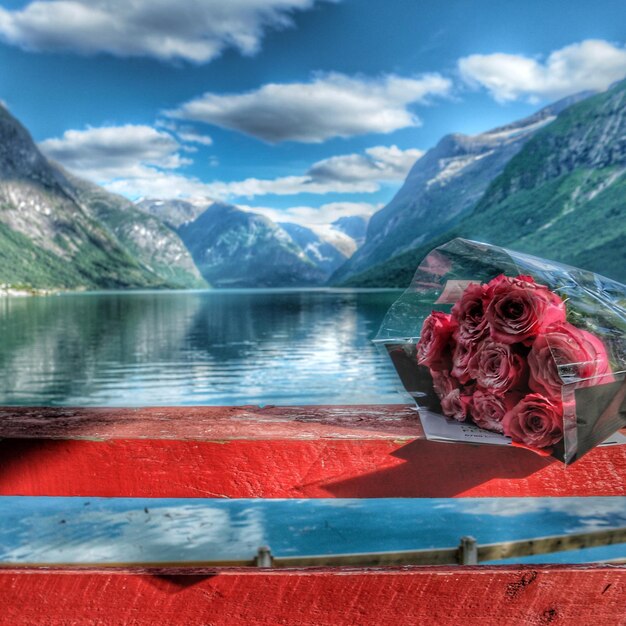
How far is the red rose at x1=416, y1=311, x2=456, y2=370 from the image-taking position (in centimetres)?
231

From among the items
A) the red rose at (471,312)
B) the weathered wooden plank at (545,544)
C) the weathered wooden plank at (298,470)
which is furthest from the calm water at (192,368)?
the weathered wooden plank at (298,470)

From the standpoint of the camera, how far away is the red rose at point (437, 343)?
2311 millimetres

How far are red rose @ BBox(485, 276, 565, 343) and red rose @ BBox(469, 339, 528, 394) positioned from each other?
0.04m

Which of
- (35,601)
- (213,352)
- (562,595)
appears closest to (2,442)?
(35,601)

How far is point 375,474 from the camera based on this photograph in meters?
1.87

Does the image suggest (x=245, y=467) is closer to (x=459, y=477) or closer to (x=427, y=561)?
(x=459, y=477)

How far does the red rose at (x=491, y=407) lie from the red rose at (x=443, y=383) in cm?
15

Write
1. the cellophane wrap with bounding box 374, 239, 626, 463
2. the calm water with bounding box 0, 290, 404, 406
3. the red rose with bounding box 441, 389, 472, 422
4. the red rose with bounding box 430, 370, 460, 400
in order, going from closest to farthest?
the cellophane wrap with bounding box 374, 239, 626, 463 < the red rose with bounding box 441, 389, 472, 422 < the red rose with bounding box 430, 370, 460, 400 < the calm water with bounding box 0, 290, 404, 406

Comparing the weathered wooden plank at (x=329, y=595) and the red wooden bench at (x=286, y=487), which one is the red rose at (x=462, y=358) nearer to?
the red wooden bench at (x=286, y=487)

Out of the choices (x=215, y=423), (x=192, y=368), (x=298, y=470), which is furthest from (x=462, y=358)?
(x=192, y=368)

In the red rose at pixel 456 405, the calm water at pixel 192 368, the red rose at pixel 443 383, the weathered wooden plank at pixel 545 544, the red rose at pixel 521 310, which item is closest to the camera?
the red rose at pixel 521 310

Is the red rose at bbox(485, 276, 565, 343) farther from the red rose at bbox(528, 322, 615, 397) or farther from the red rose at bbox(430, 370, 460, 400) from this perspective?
the red rose at bbox(430, 370, 460, 400)

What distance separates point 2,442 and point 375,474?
111 centimetres

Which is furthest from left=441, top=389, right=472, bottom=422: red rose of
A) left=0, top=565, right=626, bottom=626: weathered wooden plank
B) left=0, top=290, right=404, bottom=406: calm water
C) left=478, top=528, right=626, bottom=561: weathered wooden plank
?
left=0, top=290, right=404, bottom=406: calm water
